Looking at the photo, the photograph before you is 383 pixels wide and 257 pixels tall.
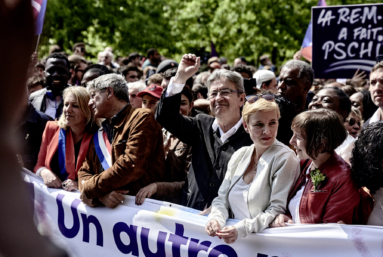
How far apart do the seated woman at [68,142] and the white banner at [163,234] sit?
164 millimetres

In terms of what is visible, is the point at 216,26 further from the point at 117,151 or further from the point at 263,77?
the point at 117,151

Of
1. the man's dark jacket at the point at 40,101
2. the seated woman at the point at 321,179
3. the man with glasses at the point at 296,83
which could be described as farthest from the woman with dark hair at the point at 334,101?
the man's dark jacket at the point at 40,101

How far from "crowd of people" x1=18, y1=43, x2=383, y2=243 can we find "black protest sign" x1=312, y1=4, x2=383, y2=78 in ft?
5.99

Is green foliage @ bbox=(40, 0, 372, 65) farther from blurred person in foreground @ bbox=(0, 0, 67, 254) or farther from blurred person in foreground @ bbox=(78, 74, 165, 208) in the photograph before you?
blurred person in foreground @ bbox=(0, 0, 67, 254)

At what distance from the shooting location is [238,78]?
421 cm

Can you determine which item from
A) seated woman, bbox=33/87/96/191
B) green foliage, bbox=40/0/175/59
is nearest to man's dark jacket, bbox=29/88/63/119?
seated woman, bbox=33/87/96/191

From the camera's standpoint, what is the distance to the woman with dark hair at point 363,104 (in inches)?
258

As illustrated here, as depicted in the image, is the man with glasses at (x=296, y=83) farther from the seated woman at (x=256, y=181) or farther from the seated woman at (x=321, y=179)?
the seated woman at (x=321, y=179)

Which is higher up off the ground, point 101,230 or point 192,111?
point 192,111

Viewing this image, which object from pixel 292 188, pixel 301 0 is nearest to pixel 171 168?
pixel 292 188

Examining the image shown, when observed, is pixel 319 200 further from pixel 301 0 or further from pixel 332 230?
pixel 301 0

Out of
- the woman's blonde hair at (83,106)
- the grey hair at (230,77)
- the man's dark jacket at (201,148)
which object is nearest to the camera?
the man's dark jacket at (201,148)

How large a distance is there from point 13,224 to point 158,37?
2017cm

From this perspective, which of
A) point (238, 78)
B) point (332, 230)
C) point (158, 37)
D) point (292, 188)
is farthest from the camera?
point (158, 37)
